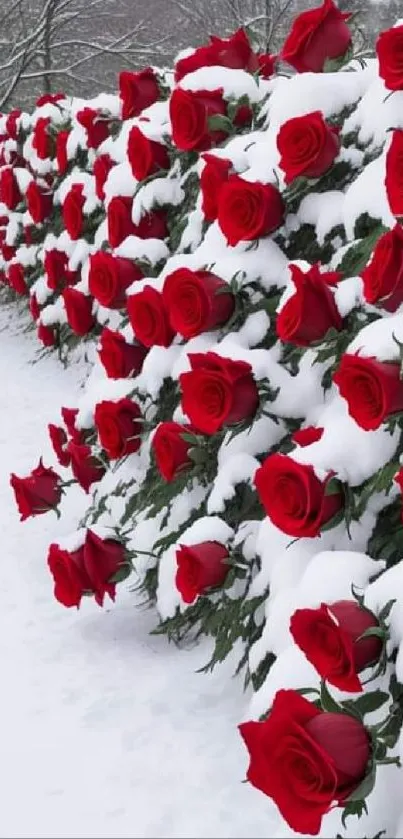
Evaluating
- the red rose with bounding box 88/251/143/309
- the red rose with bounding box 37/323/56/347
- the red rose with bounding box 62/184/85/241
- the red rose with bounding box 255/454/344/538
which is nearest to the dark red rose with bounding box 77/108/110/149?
the red rose with bounding box 62/184/85/241

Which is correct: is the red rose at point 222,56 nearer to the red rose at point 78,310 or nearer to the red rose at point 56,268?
the red rose at point 78,310

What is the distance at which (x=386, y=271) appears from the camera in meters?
1.54

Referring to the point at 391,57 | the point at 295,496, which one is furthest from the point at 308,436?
the point at 391,57

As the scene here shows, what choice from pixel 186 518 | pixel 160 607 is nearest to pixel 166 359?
pixel 186 518

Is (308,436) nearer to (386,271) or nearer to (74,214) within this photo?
(386,271)

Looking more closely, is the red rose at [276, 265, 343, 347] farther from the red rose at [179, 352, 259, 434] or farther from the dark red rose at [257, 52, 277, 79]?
the dark red rose at [257, 52, 277, 79]

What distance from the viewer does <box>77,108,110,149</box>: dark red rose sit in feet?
13.9

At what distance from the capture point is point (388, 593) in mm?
1433

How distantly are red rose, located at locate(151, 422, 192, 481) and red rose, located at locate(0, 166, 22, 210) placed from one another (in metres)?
4.06

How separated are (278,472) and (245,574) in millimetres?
494

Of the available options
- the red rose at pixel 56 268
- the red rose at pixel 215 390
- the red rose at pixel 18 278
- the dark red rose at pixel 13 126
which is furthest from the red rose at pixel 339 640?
the dark red rose at pixel 13 126

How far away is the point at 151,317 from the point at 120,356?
323 millimetres

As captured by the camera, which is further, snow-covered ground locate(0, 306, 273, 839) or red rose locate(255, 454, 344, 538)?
snow-covered ground locate(0, 306, 273, 839)

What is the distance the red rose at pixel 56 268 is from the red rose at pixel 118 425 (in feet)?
7.81
